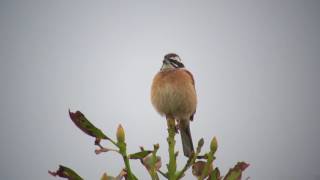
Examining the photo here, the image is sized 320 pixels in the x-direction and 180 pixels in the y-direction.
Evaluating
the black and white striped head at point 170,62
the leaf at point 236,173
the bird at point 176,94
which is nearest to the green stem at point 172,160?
the leaf at point 236,173

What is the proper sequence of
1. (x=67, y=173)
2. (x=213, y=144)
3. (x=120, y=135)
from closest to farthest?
1. (x=120, y=135)
2. (x=67, y=173)
3. (x=213, y=144)

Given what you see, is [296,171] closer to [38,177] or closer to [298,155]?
[298,155]

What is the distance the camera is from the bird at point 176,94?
4.68m

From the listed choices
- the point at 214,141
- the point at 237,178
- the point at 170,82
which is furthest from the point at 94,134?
the point at 170,82

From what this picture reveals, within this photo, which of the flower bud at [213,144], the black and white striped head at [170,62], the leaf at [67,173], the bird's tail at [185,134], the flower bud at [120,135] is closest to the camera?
the flower bud at [120,135]

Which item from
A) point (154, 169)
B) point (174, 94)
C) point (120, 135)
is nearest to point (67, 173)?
point (120, 135)

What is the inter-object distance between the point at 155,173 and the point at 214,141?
0.43 meters

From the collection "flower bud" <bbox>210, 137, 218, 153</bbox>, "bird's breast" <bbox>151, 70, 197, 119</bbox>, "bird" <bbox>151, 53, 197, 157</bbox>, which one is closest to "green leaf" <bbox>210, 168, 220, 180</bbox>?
"flower bud" <bbox>210, 137, 218, 153</bbox>

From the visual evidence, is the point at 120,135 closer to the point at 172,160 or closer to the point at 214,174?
the point at 172,160

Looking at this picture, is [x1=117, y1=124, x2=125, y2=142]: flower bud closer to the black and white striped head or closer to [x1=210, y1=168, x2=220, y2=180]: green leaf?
[x1=210, y1=168, x2=220, y2=180]: green leaf

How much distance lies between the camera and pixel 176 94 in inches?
195

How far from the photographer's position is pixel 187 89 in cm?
509

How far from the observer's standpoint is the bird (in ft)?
15.4

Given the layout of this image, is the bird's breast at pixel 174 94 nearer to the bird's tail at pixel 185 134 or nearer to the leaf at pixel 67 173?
the bird's tail at pixel 185 134
